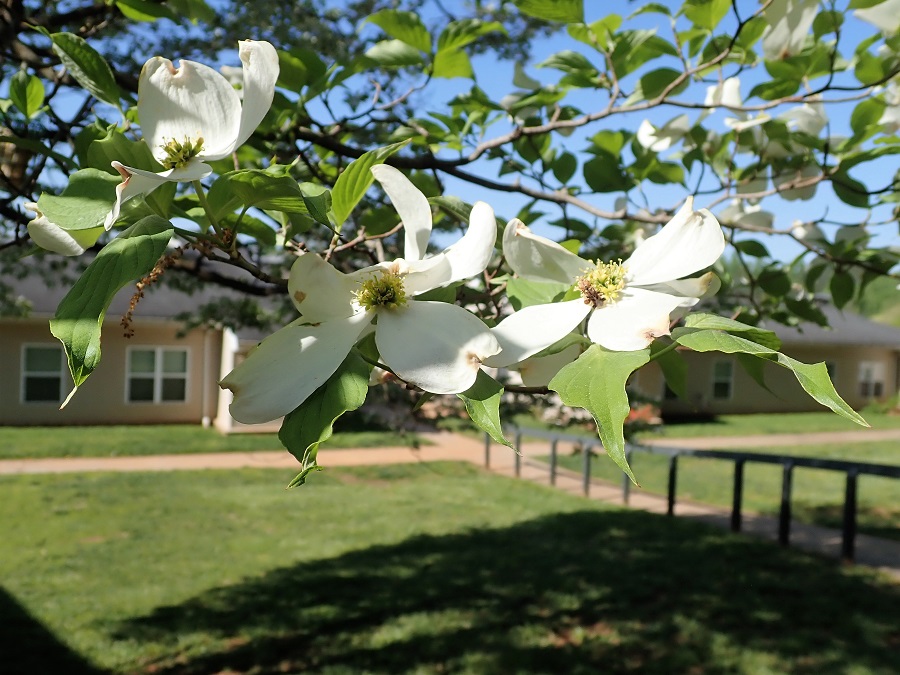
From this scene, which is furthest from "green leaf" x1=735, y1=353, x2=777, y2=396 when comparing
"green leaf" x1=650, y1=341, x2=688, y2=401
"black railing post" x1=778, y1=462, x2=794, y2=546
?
"black railing post" x1=778, y1=462, x2=794, y2=546

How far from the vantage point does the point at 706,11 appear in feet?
4.71

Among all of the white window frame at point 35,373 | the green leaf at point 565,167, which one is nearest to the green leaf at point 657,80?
the green leaf at point 565,167

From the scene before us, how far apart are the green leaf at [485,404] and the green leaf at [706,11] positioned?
111cm

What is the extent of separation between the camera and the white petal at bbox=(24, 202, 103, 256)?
1.89ft

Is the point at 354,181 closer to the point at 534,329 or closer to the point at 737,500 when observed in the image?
the point at 534,329

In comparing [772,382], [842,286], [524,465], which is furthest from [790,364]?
[772,382]

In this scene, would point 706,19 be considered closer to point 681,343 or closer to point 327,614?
point 681,343

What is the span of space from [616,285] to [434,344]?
6.7 inches

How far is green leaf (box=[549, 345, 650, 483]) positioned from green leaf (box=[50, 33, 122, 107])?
589 mm

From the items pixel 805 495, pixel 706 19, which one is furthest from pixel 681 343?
pixel 805 495

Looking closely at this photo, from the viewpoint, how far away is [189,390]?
43.6 feet

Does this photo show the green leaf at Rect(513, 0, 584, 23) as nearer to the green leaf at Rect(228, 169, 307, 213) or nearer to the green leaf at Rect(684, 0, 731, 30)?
the green leaf at Rect(684, 0, 731, 30)

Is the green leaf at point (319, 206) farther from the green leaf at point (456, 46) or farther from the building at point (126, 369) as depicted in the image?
the building at point (126, 369)

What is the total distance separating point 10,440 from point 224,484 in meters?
4.20
